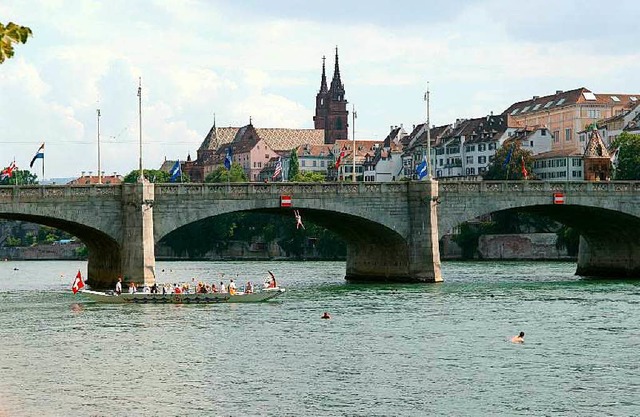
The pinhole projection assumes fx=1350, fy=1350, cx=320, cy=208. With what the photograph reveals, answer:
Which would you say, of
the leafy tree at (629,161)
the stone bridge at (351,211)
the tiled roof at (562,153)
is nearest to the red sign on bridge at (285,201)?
the stone bridge at (351,211)

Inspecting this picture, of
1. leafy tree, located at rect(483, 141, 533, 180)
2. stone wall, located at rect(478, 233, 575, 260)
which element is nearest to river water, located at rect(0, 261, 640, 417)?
stone wall, located at rect(478, 233, 575, 260)

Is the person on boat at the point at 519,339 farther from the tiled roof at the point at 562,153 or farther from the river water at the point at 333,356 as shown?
the tiled roof at the point at 562,153

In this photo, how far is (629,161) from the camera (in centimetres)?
15938

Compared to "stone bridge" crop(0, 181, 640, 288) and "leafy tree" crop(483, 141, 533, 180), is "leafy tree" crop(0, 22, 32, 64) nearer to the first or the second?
"stone bridge" crop(0, 181, 640, 288)

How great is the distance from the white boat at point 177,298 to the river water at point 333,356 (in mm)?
1150

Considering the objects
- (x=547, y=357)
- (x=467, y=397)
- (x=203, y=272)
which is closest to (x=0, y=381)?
(x=467, y=397)

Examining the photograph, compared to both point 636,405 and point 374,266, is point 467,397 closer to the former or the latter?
point 636,405

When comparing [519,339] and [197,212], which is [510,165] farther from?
[519,339]

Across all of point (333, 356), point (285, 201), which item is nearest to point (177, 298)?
point (285, 201)

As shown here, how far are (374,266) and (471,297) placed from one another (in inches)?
723

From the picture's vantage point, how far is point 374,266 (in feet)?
339

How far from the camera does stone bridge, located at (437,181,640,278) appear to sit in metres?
98.4

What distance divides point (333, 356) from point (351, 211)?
38384 millimetres

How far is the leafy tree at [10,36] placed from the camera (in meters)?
23.4
